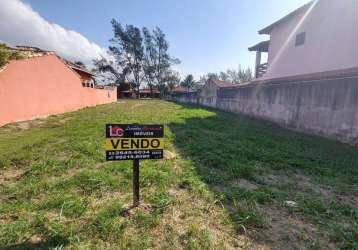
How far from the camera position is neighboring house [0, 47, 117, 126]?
8.24 meters

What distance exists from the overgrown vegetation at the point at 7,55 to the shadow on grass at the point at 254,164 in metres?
6.60

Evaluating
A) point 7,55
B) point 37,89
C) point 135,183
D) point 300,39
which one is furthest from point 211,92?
point 135,183

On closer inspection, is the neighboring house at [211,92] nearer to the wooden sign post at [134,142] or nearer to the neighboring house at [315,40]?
the neighboring house at [315,40]

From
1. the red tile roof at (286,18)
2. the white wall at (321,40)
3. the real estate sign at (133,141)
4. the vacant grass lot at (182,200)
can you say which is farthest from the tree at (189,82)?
the real estate sign at (133,141)

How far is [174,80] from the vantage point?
158ft

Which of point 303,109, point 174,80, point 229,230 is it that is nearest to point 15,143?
point 229,230

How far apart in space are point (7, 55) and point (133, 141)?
8.41 metres

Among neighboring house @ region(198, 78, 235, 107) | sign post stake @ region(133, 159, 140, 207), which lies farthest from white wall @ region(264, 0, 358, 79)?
sign post stake @ region(133, 159, 140, 207)

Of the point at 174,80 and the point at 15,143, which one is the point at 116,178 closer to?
the point at 15,143

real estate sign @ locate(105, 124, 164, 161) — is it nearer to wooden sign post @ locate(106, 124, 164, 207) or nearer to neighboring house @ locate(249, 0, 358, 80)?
wooden sign post @ locate(106, 124, 164, 207)

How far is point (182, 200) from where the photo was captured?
10.1ft

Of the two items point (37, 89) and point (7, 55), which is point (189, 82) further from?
point (7, 55)

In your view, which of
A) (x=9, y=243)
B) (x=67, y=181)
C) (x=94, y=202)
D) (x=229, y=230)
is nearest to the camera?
(x=9, y=243)

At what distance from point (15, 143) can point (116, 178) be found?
393cm
